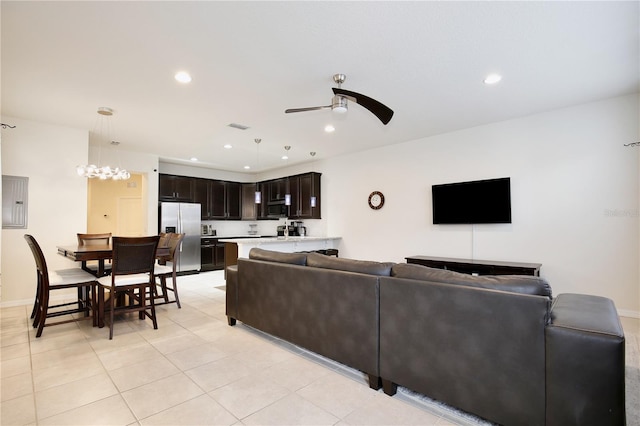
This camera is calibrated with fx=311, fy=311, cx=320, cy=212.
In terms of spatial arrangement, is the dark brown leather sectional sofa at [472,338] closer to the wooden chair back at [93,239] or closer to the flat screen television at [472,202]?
the flat screen television at [472,202]

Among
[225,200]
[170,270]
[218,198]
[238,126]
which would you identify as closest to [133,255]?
[170,270]

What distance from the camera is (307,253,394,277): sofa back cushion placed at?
2250 mm

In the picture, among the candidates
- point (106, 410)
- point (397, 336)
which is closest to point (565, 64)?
point (397, 336)

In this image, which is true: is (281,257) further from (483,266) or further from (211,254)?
(211,254)

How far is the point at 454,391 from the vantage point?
1846 millimetres

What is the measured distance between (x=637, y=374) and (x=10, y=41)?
5.61 m

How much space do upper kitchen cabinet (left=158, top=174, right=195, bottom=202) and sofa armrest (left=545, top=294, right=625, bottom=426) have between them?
7.41 meters

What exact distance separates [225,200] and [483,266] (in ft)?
20.9

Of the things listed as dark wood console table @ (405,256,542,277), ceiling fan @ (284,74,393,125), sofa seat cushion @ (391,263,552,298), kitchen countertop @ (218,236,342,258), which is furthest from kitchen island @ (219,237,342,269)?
sofa seat cushion @ (391,263,552,298)

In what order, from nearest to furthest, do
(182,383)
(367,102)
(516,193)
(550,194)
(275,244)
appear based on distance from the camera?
(182,383), (367,102), (550,194), (516,193), (275,244)

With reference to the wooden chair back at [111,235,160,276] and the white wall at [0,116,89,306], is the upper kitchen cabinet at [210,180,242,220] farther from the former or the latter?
the wooden chair back at [111,235,160,276]

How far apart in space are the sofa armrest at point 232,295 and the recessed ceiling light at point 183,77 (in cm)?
208

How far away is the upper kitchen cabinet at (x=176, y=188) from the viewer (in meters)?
7.17

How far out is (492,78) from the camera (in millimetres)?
3215
